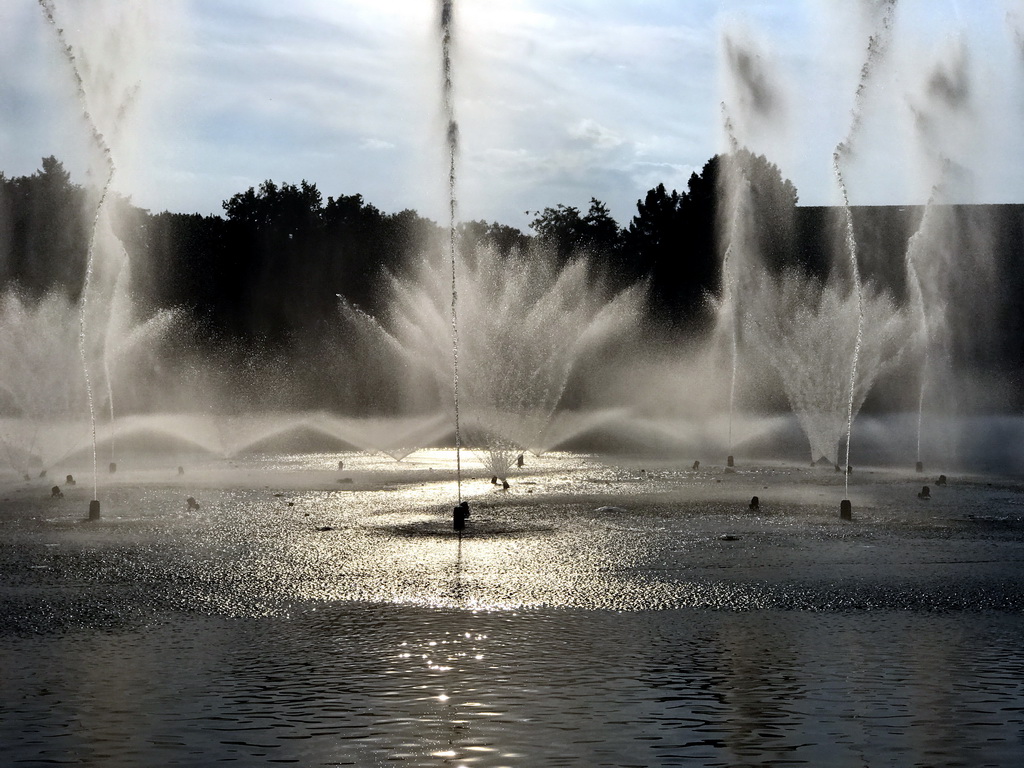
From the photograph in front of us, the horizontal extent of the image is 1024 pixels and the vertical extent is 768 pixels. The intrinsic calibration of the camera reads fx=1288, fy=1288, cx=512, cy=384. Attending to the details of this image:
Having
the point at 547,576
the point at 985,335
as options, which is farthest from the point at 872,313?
the point at 547,576

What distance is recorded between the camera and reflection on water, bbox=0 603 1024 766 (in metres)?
7.96

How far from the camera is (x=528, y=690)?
9367mm

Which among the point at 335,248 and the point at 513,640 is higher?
the point at 335,248

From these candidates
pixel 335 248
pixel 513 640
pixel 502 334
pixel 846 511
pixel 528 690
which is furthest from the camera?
pixel 335 248

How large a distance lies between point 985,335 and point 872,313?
1951 centimetres

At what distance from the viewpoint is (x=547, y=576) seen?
1469 cm

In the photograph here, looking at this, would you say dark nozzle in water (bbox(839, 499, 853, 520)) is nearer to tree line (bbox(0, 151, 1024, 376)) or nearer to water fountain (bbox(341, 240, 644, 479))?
water fountain (bbox(341, 240, 644, 479))

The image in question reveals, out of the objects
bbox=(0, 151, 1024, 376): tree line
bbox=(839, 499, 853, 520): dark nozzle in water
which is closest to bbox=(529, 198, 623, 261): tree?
bbox=(0, 151, 1024, 376): tree line

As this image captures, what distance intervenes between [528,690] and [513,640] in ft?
5.62

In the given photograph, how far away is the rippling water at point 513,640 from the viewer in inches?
321

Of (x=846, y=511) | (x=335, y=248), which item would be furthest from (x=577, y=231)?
(x=846, y=511)

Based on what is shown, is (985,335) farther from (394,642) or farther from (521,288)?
(394,642)

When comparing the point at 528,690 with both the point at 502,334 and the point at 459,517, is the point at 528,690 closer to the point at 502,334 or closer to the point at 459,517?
the point at 459,517

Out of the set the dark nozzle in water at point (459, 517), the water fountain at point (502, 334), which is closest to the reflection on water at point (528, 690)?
the dark nozzle in water at point (459, 517)
